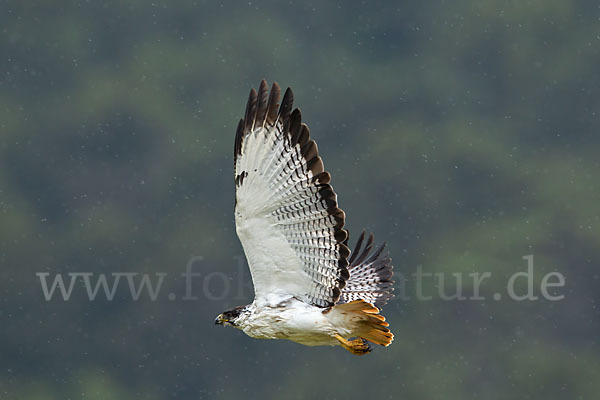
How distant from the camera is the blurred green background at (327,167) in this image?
135 ft

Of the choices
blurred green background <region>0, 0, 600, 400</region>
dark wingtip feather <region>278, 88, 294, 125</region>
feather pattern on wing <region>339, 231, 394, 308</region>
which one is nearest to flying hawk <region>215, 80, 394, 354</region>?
dark wingtip feather <region>278, 88, 294, 125</region>

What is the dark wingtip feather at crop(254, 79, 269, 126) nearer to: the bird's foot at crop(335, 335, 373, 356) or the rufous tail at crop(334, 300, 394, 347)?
the rufous tail at crop(334, 300, 394, 347)

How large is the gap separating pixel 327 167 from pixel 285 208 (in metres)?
37.3

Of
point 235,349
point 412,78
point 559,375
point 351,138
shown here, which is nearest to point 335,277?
point 559,375

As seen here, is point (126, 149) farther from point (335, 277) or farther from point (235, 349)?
point (335, 277)

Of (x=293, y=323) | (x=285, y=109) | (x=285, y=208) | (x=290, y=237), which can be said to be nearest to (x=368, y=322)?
(x=293, y=323)

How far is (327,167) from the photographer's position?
145 ft

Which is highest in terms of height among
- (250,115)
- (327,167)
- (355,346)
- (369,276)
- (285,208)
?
(250,115)

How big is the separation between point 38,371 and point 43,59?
1881cm

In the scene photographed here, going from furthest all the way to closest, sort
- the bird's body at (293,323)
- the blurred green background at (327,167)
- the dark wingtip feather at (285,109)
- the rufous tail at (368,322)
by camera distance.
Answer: the blurred green background at (327,167)
the bird's body at (293,323)
the rufous tail at (368,322)
the dark wingtip feather at (285,109)

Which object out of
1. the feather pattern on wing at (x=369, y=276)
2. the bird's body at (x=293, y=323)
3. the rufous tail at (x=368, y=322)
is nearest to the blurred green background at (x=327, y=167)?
the feather pattern on wing at (x=369, y=276)

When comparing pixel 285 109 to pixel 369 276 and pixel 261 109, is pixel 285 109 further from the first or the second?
pixel 369 276

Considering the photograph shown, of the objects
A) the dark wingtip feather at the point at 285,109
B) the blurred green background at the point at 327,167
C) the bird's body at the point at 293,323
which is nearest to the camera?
the dark wingtip feather at the point at 285,109

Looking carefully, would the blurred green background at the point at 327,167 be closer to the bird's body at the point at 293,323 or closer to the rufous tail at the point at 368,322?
the bird's body at the point at 293,323
